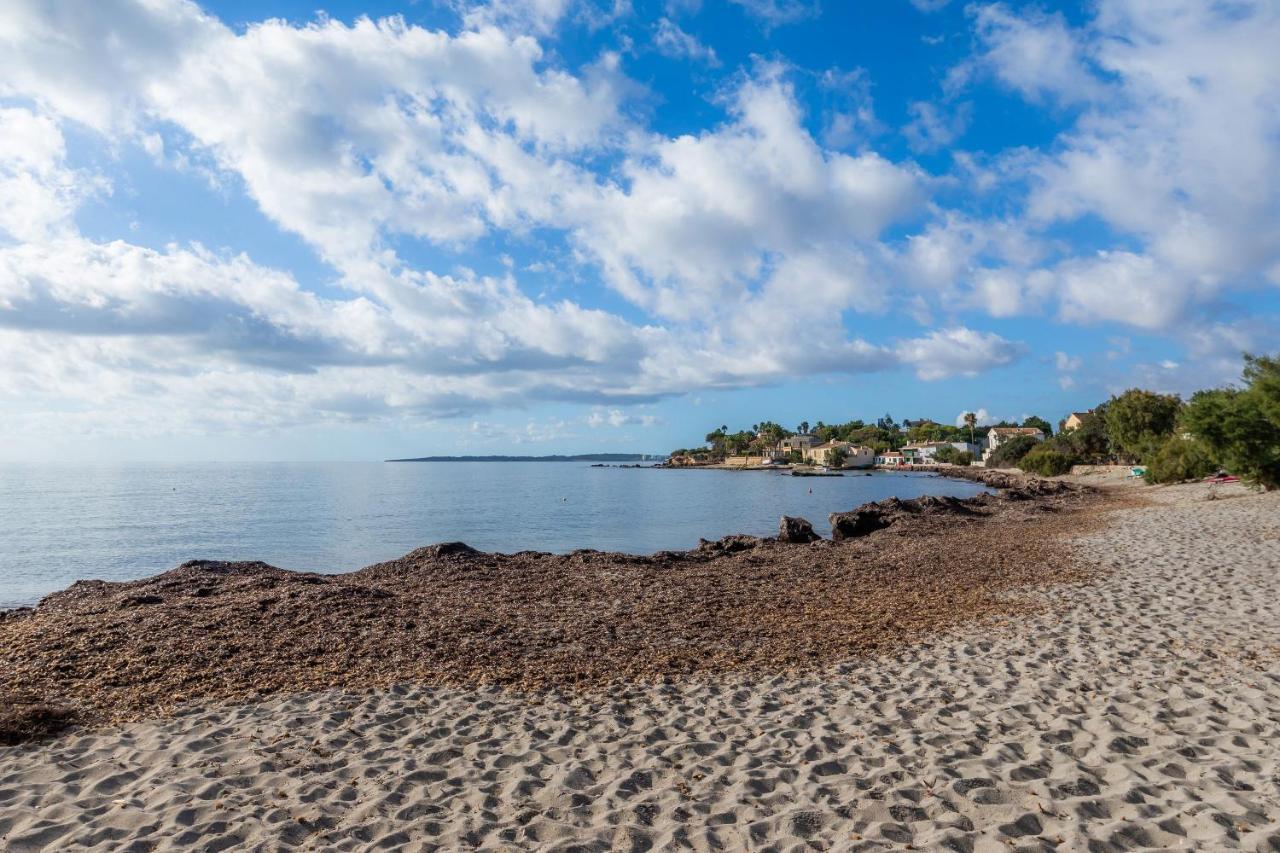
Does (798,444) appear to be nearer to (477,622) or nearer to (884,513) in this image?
(884,513)

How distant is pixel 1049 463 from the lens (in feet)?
306

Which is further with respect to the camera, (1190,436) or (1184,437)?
(1184,437)

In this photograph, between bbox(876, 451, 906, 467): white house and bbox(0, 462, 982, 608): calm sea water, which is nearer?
bbox(0, 462, 982, 608): calm sea water

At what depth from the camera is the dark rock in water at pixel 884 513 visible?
2664 centimetres

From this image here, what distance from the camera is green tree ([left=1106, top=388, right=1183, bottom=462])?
74500 mm

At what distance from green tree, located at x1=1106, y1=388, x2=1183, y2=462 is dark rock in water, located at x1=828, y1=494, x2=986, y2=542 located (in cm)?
5217

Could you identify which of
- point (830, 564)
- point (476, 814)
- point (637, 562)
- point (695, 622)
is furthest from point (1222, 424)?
point (476, 814)

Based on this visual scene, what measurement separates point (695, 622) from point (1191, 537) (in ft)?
52.7

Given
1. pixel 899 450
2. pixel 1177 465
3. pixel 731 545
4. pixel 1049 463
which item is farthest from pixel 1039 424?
pixel 731 545

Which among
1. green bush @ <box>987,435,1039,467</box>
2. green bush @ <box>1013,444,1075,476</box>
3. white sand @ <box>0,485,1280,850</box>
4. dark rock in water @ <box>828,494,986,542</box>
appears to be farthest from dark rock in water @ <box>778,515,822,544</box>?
green bush @ <box>987,435,1039,467</box>

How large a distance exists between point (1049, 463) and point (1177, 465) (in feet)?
144

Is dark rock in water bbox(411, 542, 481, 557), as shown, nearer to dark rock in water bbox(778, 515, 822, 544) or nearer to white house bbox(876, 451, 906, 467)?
dark rock in water bbox(778, 515, 822, 544)

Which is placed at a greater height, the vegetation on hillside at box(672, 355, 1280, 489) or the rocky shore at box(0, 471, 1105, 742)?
the vegetation on hillside at box(672, 355, 1280, 489)

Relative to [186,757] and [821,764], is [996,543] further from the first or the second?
[186,757]
